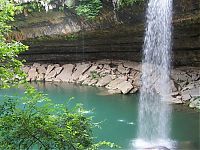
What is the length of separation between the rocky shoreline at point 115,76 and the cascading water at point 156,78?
0.28 m

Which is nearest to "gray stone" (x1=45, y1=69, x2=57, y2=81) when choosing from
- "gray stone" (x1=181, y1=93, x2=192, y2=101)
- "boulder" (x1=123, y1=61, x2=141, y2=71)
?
"boulder" (x1=123, y1=61, x2=141, y2=71)

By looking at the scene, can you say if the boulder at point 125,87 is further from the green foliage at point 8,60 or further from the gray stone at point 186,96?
the green foliage at point 8,60

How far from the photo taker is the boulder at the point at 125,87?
11344 mm

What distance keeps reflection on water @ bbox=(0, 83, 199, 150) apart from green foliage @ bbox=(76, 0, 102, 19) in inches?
108

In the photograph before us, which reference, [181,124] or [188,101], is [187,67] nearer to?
[188,101]

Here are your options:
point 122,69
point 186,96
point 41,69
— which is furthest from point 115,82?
point 41,69

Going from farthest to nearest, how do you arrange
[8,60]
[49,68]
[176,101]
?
[49,68] < [176,101] < [8,60]

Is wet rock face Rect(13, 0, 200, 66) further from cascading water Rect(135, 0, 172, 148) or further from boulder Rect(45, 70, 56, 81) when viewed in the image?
boulder Rect(45, 70, 56, 81)

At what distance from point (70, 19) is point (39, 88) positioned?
9.69 ft

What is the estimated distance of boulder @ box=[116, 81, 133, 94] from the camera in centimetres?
1134

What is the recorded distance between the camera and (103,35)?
12.1 metres

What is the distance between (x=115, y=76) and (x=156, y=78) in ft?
5.84

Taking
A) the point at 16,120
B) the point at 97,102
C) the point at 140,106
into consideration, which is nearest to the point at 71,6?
the point at 97,102

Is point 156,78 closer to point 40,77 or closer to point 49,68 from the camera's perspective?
point 49,68
